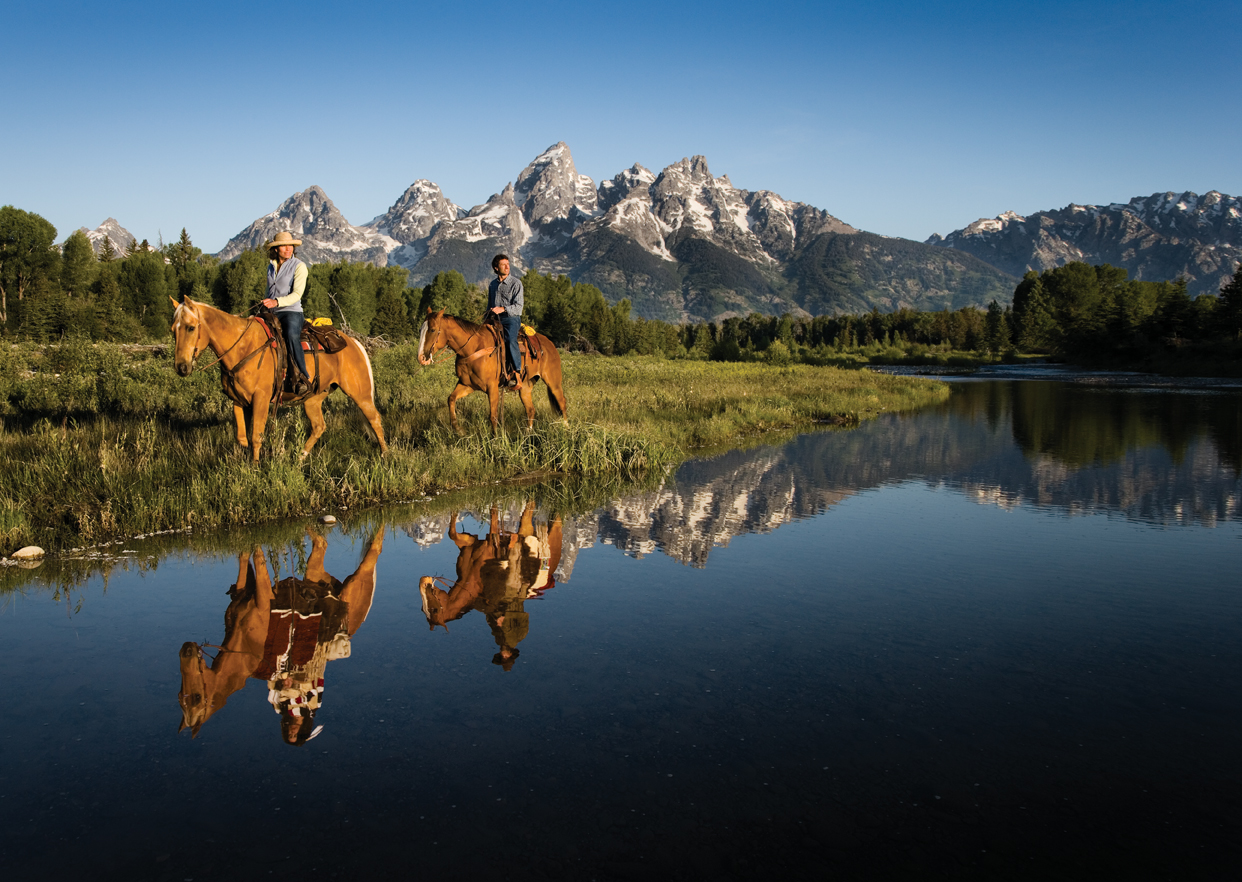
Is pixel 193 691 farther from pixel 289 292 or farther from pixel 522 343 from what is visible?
pixel 522 343

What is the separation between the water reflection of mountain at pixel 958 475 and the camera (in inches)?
381

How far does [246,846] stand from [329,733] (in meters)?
0.95

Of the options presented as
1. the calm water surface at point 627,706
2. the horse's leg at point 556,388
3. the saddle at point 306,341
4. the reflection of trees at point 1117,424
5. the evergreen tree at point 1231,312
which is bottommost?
the calm water surface at point 627,706

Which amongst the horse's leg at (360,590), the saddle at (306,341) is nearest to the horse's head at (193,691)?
the horse's leg at (360,590)

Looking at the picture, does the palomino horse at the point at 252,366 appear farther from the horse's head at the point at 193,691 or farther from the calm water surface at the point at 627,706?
the horse's head at the point at 193,691

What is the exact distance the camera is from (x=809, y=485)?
12.7 metres

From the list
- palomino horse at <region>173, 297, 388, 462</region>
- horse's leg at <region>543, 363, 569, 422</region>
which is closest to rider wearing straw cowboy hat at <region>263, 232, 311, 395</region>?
palomino horse at <region>173, 297, 388, 462</region>

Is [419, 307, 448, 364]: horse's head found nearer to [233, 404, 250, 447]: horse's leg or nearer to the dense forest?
[233, 404, 250, 447]: horse's leg

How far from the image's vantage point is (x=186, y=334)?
936 cm

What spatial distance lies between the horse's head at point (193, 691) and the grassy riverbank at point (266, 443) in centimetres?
390

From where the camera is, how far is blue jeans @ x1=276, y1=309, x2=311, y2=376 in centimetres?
1088

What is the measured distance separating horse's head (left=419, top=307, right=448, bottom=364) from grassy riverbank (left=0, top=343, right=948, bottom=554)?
1442mm

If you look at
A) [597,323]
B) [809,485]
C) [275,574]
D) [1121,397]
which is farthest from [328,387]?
[597,323]

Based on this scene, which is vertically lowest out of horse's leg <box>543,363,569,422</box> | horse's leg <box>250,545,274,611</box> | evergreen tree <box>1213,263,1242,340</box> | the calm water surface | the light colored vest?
the calm water surface
